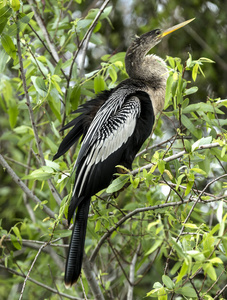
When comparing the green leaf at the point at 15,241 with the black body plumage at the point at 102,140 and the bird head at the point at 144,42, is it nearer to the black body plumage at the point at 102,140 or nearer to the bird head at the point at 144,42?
the black body plumage at the point at 102,140

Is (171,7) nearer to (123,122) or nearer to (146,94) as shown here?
(146,94)

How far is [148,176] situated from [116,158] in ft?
2.33

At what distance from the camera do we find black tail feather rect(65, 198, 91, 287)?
79.8 inches

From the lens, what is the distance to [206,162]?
86.3 inches

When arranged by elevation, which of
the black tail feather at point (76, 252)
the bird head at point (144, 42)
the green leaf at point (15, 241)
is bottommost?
the black tail feather at point (76, 252)

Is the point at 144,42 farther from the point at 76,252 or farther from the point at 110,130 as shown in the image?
the point at 76,252

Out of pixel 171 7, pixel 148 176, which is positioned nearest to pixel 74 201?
pixel 148 176

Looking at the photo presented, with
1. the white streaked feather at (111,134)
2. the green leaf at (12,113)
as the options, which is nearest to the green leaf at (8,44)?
the white streaked feather at (111,134)

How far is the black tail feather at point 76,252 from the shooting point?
2.03 m

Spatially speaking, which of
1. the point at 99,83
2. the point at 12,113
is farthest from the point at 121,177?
the point at 12,113

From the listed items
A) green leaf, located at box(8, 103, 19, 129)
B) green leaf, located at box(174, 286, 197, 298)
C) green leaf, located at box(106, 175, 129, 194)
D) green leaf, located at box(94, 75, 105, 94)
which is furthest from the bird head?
green leaf, located at box(174, 286, 197, 298)

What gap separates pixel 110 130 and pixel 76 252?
0.70m

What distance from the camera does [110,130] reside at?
92.5 inches

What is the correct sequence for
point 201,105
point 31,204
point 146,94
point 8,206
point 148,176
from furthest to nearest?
1. point 8,206
2. point 31,204
3. point 146,94
4. point 201,105
5. point 148,176
